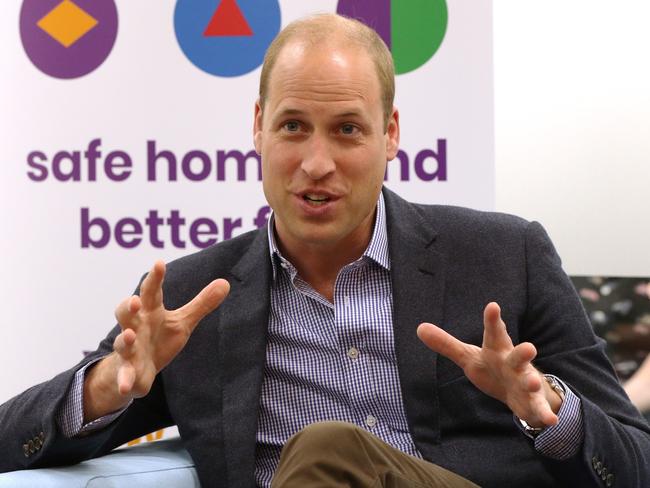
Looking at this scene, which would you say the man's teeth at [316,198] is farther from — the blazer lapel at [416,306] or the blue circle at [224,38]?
the blue circle at [224,38]

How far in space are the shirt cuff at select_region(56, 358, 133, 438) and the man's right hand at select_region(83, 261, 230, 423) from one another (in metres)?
0.01

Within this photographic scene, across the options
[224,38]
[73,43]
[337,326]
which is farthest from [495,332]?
[73,43]

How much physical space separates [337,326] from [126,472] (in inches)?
20.7

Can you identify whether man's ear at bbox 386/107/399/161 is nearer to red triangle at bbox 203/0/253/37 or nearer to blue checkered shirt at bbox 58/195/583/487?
blue checkered shirt at bbox 58/195/583/487

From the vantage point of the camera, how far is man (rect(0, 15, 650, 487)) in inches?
84.7

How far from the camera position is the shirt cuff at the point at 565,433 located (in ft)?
6.36

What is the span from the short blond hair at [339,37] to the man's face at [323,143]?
0.08 feet

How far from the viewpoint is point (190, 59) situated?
3.31 metres

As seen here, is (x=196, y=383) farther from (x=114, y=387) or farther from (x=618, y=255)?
(x=618, y=255)

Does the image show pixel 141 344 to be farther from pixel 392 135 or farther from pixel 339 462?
pixel 392 135

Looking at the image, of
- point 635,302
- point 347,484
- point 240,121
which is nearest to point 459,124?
point 240,121

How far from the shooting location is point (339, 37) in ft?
7.70

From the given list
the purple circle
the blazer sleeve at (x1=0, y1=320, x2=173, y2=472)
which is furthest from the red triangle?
the blazer sleeve at (x1=0, y1=320, x2=173, y2=472)

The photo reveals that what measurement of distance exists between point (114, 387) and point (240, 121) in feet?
4.63
